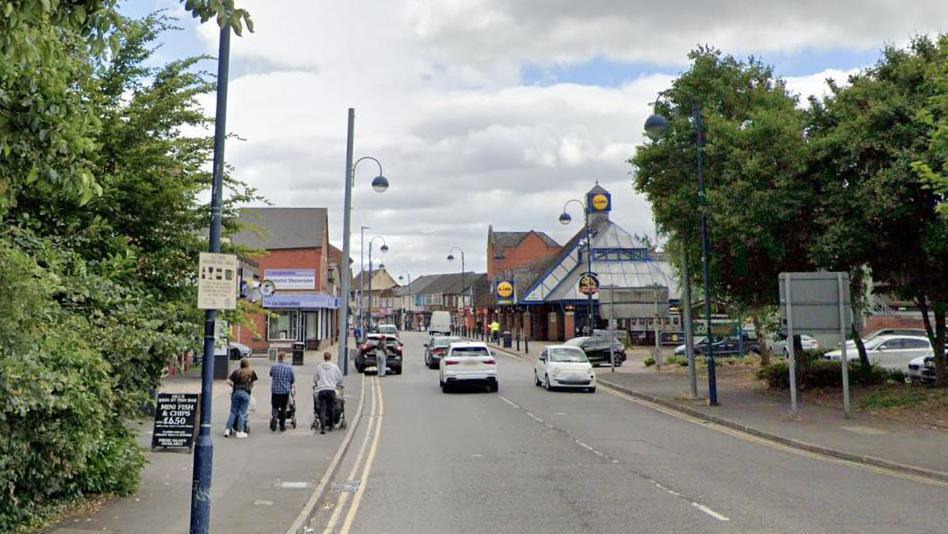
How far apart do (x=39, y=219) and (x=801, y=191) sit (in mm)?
16251

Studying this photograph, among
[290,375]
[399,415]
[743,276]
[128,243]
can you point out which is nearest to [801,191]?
[743,276]

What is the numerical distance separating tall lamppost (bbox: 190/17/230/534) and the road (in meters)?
1.55

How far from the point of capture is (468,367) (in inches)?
993

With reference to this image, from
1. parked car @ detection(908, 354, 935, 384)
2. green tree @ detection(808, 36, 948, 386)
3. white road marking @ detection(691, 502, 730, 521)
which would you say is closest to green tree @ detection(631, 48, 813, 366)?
green tree @ detection(808, 36, 948, 386)

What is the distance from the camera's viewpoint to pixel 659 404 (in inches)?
875

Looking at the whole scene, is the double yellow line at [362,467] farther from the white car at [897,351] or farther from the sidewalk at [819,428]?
the white car at [897,351]

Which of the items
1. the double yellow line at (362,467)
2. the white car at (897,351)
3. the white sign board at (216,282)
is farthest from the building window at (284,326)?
the white sign board at (216,282)

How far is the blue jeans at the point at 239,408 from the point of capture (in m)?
15.0

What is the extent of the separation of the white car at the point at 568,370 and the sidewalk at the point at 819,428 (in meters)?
1.46

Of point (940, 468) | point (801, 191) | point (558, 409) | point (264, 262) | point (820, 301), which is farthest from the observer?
point (264, 262)

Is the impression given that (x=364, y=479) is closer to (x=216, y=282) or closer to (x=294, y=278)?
(x=216, y=282)

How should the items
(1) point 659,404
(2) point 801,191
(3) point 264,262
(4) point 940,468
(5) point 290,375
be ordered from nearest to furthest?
(4) point 940,468 < (5) point 290,375 < (2) point 801,191 < (1) point 659,404 < (3) point 264,262

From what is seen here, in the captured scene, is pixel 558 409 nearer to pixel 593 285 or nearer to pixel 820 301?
pixel 820 301

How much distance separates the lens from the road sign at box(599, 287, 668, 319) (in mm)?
33562
